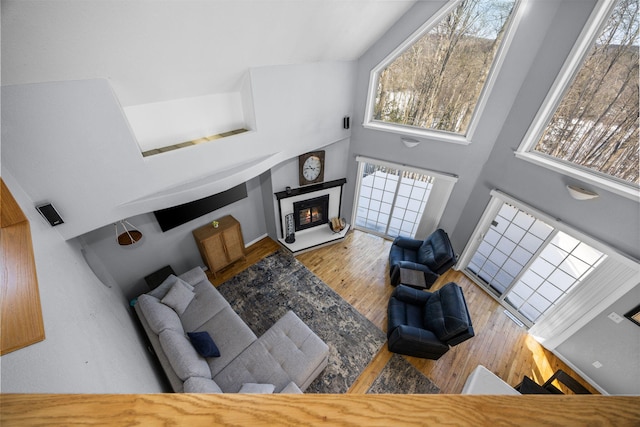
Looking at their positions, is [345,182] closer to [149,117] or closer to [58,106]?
[149,117]

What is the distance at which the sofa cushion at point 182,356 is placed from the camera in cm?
279

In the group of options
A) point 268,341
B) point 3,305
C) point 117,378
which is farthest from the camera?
point 268,341

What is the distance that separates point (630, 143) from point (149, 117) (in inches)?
221

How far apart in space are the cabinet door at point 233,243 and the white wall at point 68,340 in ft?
6.84

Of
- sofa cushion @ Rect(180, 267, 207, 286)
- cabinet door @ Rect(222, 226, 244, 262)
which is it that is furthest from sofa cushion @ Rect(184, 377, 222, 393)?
cabinet door @ Rect(222, 226, 244, 262)

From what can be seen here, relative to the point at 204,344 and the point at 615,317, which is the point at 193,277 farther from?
the point at 615,317

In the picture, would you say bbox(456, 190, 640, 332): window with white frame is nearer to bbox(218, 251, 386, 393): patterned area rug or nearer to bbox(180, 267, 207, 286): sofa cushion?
bbox(218, 251, 386, 393): patterned area rug

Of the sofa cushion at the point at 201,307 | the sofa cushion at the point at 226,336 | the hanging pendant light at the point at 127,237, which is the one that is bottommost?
the sofa cushion at the point at 226,336

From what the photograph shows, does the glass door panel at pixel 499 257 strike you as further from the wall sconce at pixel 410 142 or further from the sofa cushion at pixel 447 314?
the wall sconce at pixel 410 142

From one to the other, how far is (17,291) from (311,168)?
14.2 ft

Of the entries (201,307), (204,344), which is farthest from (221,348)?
(201,307)

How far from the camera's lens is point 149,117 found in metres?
2.79

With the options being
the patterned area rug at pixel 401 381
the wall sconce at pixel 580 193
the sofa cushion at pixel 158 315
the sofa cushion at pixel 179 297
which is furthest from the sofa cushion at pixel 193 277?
the wall sconce at pixel 580 193

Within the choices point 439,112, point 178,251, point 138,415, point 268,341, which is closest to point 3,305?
point 138,415
